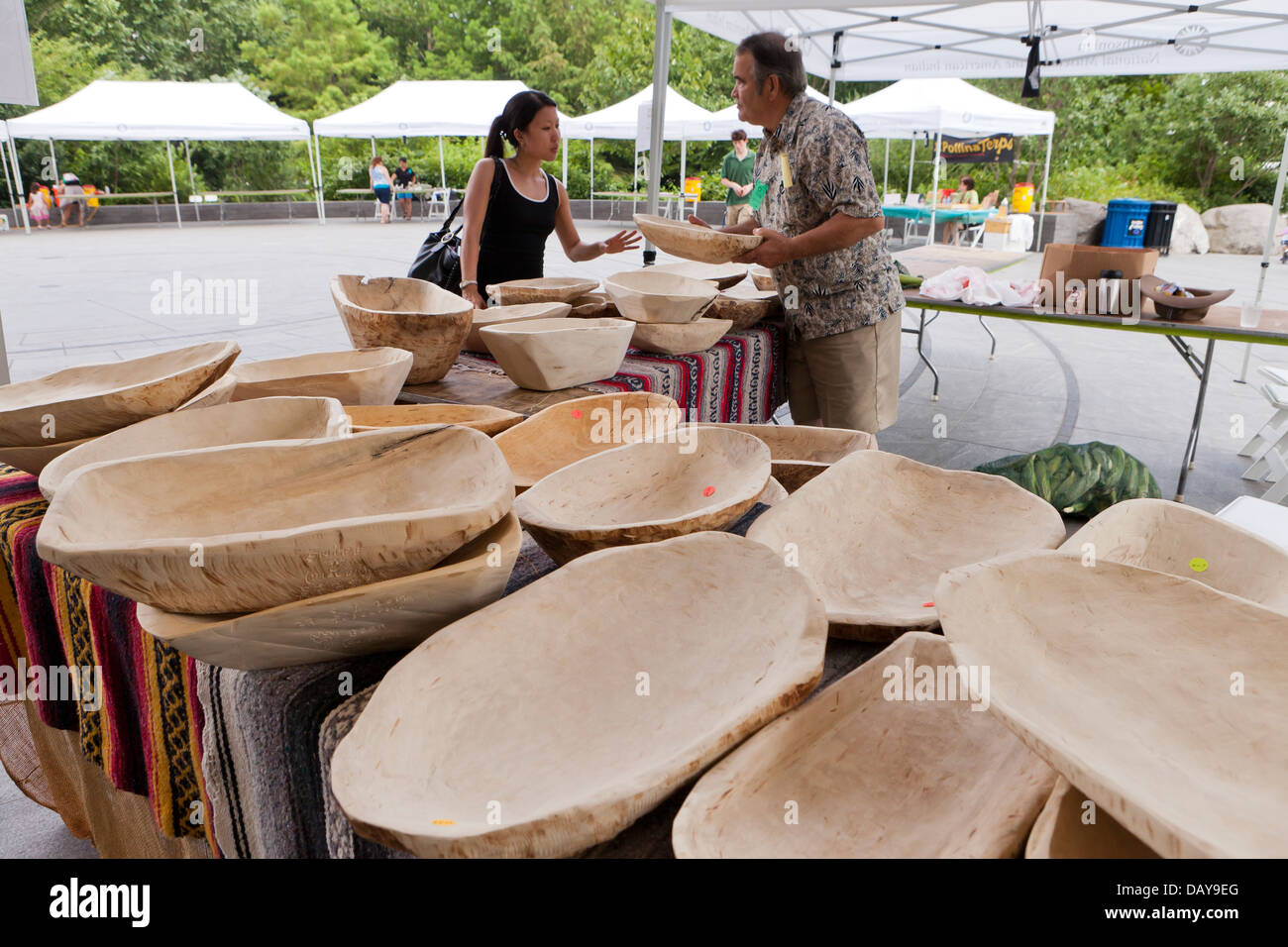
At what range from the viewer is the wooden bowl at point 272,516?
0.59 meters

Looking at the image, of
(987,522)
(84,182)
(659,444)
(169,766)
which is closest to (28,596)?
(169,766)

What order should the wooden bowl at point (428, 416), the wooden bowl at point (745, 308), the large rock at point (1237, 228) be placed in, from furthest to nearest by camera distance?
the large rock at point (1237, 228), the wooden bowl at point (745, 308), the wooden bowl at point (428, 416)

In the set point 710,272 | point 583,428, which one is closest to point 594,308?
point 710,272

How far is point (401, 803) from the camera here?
0.53 metres

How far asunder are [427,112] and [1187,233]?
1365cm

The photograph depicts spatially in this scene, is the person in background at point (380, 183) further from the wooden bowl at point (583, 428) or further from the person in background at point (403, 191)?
the wooden bowl at point (583, 428)

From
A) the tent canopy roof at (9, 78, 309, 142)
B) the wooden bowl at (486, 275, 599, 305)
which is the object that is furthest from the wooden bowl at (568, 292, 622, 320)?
the tent canopy roof at (9, 78, 309, 142)

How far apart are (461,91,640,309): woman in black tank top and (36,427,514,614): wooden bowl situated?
1908 mm

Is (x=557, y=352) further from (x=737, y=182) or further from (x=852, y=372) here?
(x=737, y=182)

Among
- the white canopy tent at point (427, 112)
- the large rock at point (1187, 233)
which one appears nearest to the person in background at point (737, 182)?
the white canopy tent at point (427, 112)

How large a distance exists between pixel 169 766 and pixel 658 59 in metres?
4.22

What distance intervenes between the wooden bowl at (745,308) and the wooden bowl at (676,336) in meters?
0.28
